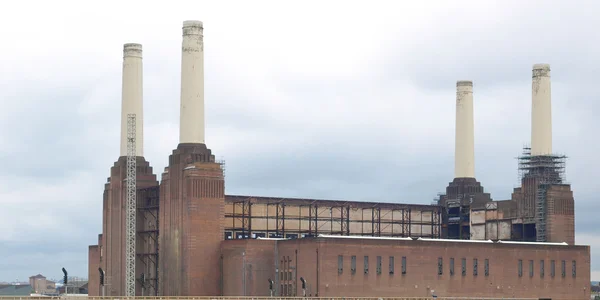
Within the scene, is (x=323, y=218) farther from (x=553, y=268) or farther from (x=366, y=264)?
(x=553, y=268)

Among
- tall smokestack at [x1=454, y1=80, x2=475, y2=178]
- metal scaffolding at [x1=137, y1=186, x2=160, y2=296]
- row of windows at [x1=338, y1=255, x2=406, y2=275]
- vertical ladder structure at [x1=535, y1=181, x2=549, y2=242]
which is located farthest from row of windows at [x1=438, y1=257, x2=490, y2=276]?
metal scaffolding at [x1=137, y1=186, x2=160, y2=296]

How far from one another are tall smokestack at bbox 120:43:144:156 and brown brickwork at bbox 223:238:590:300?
999 inches

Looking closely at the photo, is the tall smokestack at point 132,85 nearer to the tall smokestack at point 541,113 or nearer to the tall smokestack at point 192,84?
the tall smokestack at point 192,84

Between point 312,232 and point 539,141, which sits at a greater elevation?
point 539,141

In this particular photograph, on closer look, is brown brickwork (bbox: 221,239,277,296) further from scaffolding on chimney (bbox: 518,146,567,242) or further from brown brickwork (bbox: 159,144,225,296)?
scaffolding on chimney (bbox: 518,146,567,242)

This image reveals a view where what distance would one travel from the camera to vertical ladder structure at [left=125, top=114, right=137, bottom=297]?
5817 inches

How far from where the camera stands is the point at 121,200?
153250 mm

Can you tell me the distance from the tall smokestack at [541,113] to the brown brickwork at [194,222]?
46.9 meters

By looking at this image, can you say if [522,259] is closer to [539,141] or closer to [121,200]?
[539,141]

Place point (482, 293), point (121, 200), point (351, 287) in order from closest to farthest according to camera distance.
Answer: point (351, 287), point (482, 293), point (121, 200)

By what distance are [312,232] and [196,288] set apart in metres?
26.2

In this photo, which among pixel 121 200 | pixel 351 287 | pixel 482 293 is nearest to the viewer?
pixel 351 287

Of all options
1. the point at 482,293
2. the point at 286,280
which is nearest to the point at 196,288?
the point at 286,280

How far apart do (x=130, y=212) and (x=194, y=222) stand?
15.6 meters
